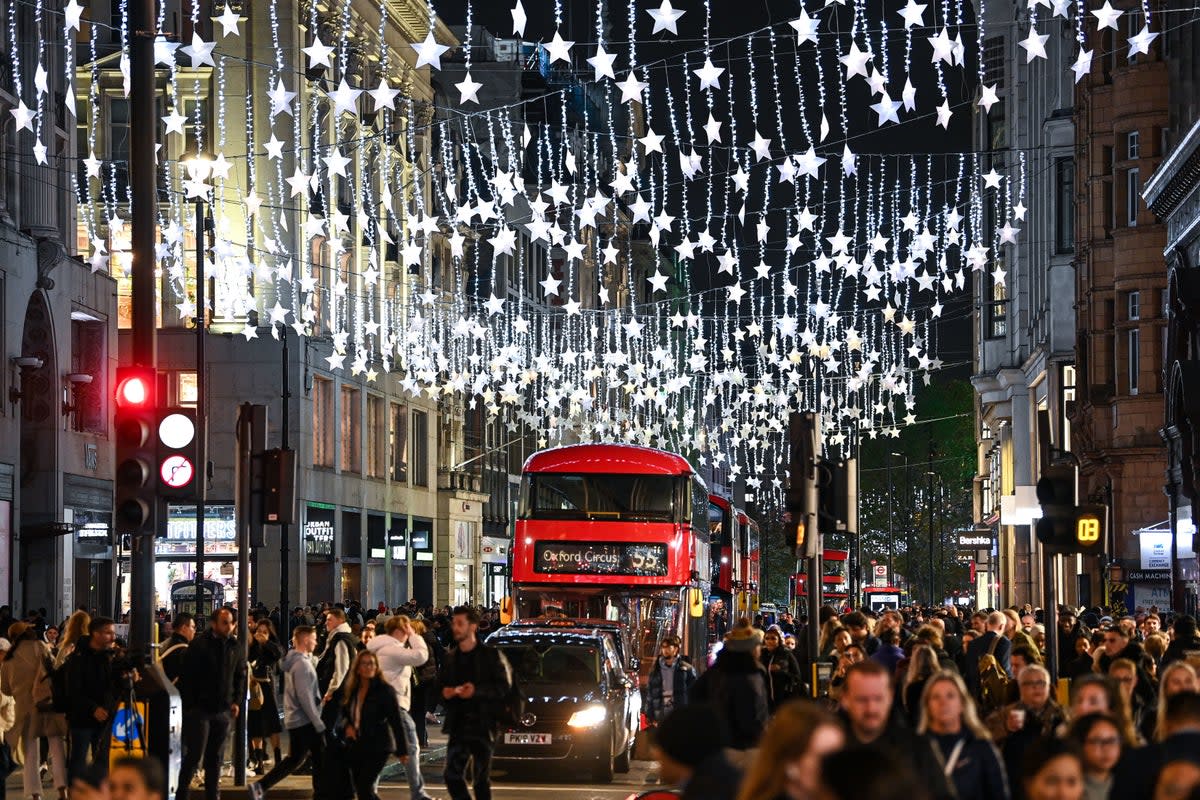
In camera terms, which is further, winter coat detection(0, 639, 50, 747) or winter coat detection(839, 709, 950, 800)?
winter coat detection(0, 639, 50, 747)

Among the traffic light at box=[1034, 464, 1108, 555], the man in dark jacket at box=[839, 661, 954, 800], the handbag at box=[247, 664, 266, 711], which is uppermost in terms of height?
the traffic light at box=[1034, 464, 1108, 555]

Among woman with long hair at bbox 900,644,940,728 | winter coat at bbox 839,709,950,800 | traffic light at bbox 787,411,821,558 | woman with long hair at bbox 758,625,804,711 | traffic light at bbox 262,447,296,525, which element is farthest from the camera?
traffic light at bbox 787,411,821,558

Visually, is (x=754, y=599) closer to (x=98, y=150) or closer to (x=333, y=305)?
(x=333, y=305)

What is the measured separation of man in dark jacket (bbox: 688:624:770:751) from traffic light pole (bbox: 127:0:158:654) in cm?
409

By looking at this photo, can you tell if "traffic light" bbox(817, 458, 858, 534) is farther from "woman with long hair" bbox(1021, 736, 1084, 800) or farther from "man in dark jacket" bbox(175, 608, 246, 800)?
"woman with long hair" bbox(1021, 736, 1084, 800)

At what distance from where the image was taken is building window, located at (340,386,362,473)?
65750 mm

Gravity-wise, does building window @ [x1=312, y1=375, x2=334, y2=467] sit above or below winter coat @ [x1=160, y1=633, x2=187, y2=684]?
above

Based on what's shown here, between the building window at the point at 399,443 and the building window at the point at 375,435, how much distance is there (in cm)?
185

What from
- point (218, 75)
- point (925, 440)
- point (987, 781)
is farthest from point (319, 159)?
point (925, 440)

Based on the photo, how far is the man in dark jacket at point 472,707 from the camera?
16781 millimetres

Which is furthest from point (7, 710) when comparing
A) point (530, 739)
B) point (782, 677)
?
point (782, 677)

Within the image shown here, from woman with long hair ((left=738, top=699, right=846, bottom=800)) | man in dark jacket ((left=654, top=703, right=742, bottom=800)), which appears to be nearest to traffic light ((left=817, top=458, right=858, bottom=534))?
man in dark jacket ((left=654, top=703, right=742, bottom=800))

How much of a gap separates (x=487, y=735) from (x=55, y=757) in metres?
4.41

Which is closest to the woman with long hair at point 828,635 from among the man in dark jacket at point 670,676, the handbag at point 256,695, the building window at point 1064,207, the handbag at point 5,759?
the man in dark jacket at point 670,676
